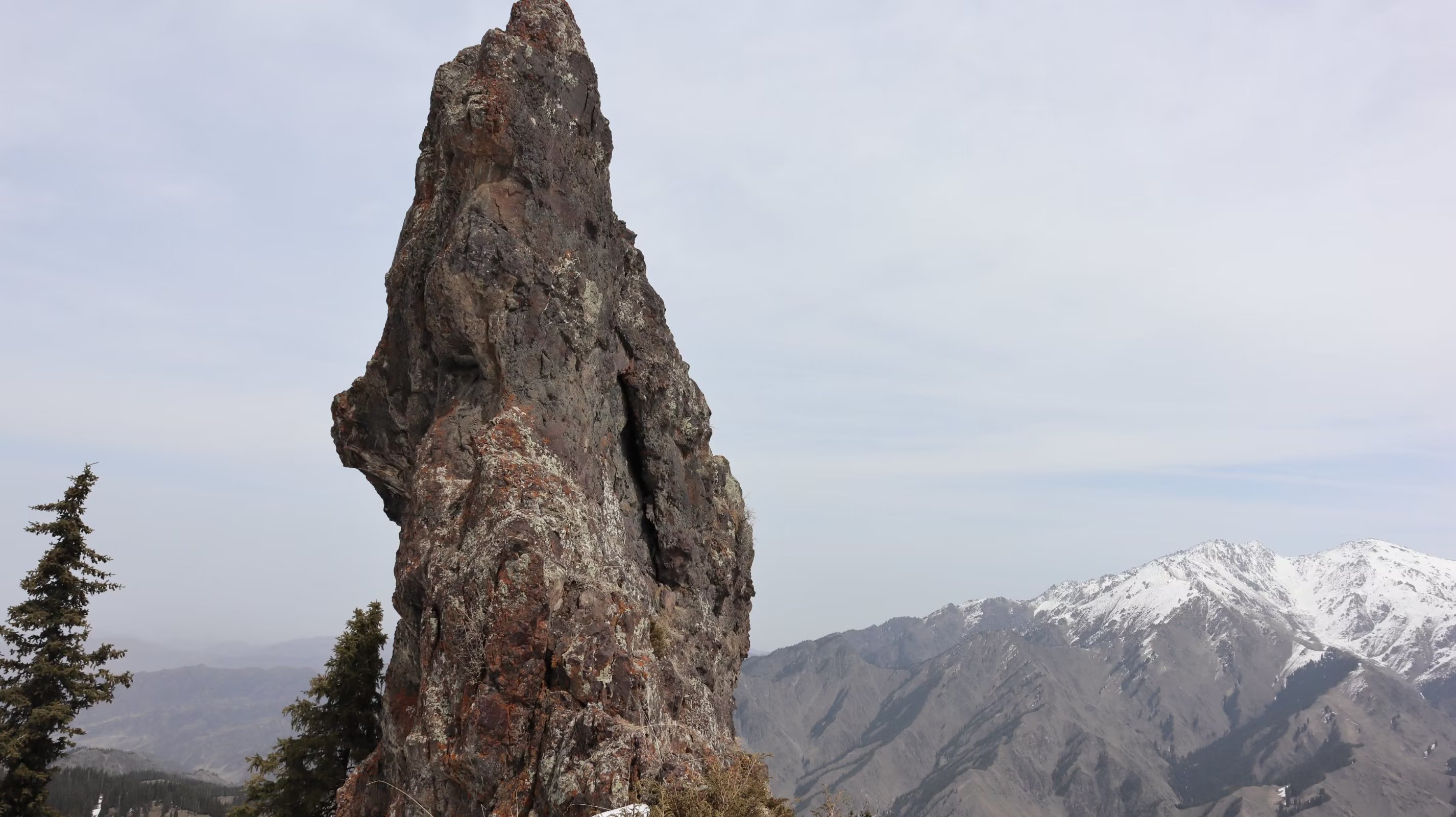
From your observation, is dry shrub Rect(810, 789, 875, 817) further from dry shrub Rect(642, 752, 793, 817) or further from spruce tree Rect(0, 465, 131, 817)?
spruce tree Rect(0, 465, 131, 817)

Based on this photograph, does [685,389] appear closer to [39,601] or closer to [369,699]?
[369,699]

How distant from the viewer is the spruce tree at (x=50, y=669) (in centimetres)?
2520

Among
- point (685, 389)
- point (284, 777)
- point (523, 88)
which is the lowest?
point (284, 777)

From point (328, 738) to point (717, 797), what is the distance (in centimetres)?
1950

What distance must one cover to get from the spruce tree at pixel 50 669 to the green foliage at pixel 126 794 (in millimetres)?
113093

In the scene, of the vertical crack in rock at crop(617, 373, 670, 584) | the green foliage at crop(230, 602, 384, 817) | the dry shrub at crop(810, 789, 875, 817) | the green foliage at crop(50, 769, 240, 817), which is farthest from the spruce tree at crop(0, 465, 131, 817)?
the green foliage at crop(50, 769, 240, 817)

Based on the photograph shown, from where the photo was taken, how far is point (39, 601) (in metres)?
26.4

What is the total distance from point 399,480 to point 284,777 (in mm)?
11363

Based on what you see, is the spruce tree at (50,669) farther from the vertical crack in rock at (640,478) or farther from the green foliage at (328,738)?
the vertical crack in rock at (640,478)

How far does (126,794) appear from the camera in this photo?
15075 cm

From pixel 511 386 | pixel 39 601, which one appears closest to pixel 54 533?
pixel 39 601

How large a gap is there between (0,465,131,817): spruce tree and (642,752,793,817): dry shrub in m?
22.1

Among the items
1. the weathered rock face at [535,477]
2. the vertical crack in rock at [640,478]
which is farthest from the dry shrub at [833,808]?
the vertical crack in rock at [640,478]

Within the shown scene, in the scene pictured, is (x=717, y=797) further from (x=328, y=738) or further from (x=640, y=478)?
(x=328, y=738)
